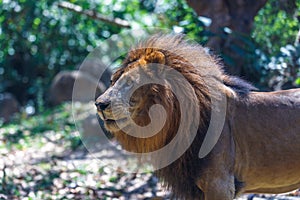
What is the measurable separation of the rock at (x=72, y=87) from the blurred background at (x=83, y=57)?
0.02 m

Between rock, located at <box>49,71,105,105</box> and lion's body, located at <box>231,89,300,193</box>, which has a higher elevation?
lion's body, located at <box>231,89,300,193</box>

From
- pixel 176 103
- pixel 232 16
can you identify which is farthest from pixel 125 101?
pixel 232 16

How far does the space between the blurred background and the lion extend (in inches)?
59.0

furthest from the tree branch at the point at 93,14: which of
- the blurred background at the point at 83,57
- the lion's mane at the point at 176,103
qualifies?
the lion's mane at the point at 176,103

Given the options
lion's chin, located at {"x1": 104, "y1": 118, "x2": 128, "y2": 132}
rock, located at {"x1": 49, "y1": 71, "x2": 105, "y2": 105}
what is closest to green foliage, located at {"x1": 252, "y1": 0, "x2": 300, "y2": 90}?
lion's chin, located at {"x1": 104, "y1": 118, "x2": 128, "y2": 132}

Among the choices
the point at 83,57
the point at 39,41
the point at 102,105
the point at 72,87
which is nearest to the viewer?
the point at 102,105

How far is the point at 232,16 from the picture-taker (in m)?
7.34

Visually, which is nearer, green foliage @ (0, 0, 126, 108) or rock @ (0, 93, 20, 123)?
green foliage @ (0, 0, 126, 108)

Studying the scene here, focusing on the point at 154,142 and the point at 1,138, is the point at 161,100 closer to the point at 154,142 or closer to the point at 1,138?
the point at 154,142

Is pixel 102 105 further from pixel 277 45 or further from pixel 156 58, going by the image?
pixel 277 45

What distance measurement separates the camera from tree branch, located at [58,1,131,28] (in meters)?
9.06

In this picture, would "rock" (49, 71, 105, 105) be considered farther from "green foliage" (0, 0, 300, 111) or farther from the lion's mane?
the lion's mane

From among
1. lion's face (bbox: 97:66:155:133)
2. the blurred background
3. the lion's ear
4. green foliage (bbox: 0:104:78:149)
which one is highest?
the lion's ear

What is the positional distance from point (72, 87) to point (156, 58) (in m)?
8.62
